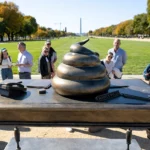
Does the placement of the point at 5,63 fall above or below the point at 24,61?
below

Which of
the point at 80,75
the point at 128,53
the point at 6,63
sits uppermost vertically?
the point at 80,75

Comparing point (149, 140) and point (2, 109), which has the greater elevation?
point (2, 109)

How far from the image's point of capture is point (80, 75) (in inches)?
113

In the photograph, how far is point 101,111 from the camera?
268 centimetres

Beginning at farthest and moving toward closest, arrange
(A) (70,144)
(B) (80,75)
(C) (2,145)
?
(C) (2,145)
(A) (70,144)
(B) (80,75)

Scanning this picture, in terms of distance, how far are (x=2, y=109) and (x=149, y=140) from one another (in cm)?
307

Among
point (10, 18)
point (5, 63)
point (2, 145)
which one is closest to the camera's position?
point (2, 145)

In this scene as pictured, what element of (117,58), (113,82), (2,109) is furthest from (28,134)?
(117,58)

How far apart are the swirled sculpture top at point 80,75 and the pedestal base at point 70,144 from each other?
127 cm

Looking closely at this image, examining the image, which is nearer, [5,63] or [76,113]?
[76,113]

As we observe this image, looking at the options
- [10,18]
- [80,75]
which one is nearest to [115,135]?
[80,75]

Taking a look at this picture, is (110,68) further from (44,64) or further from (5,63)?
(5,63)

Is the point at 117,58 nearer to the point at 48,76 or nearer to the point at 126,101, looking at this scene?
the point at 48,76

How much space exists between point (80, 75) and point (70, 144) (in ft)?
5.25
